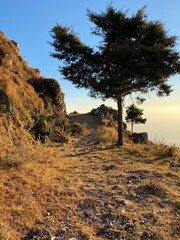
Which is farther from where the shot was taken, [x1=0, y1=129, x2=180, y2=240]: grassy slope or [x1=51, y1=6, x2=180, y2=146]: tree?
[x1=51, y1=6, x2=180, y2=146]: tree

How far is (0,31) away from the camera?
941 inches

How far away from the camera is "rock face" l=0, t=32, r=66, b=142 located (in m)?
13.2

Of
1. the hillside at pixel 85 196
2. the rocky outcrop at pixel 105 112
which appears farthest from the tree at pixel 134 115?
the hillside at pixel 85 196

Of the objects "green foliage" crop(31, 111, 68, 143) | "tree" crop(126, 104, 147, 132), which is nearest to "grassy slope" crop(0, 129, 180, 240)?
"green foliage" crop(31, 111, 68, 143)

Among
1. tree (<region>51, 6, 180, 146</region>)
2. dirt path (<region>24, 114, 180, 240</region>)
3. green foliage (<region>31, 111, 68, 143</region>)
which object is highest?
tree (<region>51, 6, 180, 146</region>)

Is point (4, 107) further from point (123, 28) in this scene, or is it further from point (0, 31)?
point (0, 31)

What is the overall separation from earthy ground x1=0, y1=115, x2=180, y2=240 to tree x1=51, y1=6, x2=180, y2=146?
4871 millimetres

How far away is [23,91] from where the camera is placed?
17062 millimetres

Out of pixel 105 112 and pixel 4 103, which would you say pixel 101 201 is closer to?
pixel 4 103

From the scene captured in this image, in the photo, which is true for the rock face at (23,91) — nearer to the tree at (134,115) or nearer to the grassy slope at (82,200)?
the grassy slope at (82,200)

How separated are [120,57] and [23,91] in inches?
279

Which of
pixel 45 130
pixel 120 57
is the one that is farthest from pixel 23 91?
pixel 120 57

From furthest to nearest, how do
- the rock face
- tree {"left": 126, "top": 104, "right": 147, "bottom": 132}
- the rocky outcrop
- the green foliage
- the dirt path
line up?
the rocky outcrop → tree {"left": 126, "top": 104, "right": 147, "bottom": 132} → the rock face → the green foliage → the dirt path

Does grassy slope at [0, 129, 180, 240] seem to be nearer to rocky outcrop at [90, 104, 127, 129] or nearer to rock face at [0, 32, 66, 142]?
rock face at [0, 32, 66, 142]
